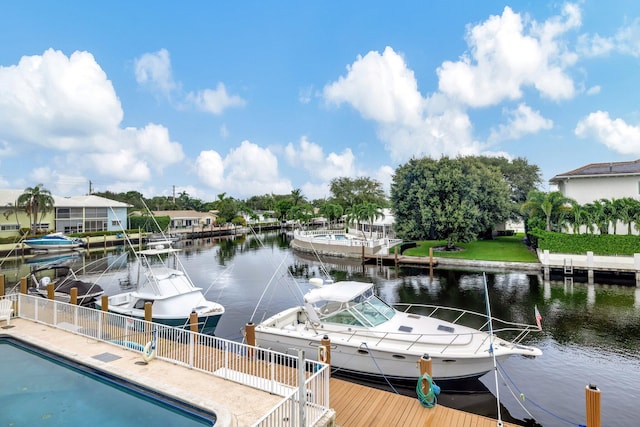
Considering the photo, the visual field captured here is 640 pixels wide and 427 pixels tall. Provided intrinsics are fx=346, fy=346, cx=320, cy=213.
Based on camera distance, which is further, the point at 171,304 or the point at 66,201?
the point at 66,201

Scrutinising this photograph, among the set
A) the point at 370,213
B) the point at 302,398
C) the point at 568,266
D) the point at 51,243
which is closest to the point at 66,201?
the point at 51,243

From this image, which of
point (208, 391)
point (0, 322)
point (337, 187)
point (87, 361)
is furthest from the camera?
point (337, 187)

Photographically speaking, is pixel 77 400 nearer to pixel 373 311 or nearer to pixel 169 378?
pixel 169 378

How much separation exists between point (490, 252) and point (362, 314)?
96.8ft

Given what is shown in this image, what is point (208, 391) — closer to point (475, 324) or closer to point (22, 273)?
point (475, 324)

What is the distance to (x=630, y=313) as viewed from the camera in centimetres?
1855

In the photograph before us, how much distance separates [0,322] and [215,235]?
209 ft

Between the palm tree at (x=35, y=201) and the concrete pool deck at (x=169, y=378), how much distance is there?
49.4 m

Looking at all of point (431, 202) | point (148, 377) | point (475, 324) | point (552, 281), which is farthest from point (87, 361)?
point (431, 202)

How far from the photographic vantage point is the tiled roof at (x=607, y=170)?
36.3 m

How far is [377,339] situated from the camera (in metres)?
11.7

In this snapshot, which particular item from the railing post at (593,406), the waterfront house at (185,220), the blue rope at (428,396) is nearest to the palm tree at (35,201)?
the waterfront house at (185,220)

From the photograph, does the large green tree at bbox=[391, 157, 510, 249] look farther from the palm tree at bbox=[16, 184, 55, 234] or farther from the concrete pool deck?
the palm tree at bbox=[16, 184, 55, 234]

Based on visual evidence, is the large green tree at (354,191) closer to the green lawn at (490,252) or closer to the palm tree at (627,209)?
the green lawn at (490,252)
